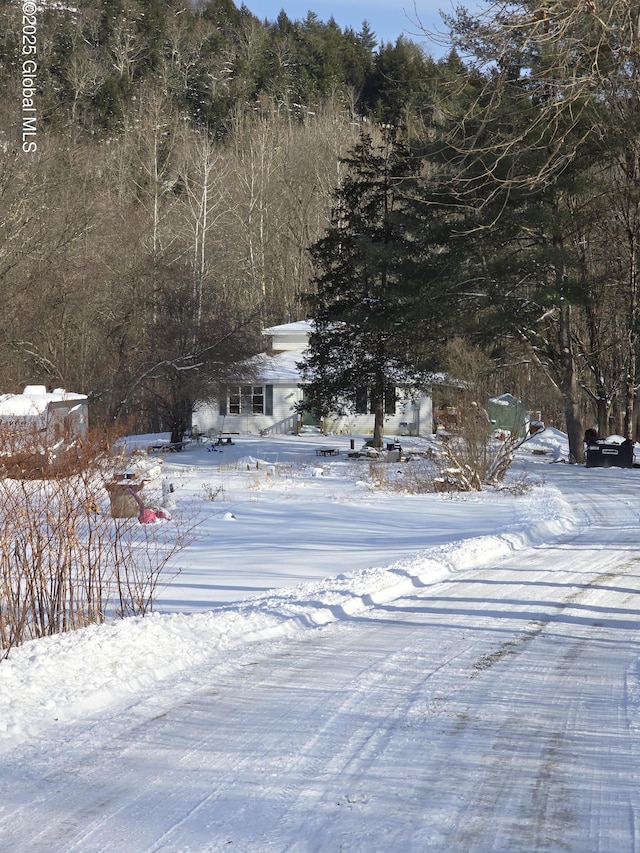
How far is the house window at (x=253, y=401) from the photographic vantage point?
42.1 meters

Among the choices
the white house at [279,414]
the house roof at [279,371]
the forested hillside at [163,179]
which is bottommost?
the white house at [279,414]

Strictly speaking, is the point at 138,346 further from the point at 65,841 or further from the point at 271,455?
the point at 65,841

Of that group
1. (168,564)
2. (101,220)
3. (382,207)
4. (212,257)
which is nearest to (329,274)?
(382,207)

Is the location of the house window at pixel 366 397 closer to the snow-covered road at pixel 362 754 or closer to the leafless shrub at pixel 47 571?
the leafless shrub at pixel 47 571

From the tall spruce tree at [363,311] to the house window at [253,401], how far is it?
7009 mm

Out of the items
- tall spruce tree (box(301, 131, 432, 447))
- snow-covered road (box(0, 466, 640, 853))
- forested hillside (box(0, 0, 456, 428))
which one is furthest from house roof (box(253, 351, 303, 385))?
snow-covered road (box(0, 466, 640, 853))

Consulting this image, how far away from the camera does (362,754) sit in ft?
14.7

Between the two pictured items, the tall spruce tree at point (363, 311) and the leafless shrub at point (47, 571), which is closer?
the leafless shrub at point (47, 571)

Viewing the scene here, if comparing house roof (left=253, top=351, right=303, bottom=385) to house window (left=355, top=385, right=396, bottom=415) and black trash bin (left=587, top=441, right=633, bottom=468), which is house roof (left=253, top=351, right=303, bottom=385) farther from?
black trash bin (left=587, top=441, right=633, bottom=468)

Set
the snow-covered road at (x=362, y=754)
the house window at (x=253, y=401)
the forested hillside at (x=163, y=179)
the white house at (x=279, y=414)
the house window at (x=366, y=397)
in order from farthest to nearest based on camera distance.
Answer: the house window at (x=253, y=401) < the white house at (x=279, y=414) < the forested hillside at (x=163, y=179) < the house window at (x=366, y=397) < the snow-covered road at (x=362, y=754)

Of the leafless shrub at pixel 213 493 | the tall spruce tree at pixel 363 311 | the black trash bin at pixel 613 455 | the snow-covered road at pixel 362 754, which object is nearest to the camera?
the snow-covered road at pixel 362 754

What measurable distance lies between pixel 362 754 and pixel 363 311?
29044mm

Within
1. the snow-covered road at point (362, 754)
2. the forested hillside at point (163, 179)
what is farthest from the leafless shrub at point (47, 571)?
the forested hillside at point (163, 179)

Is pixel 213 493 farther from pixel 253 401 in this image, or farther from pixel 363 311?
pixel 253 401
